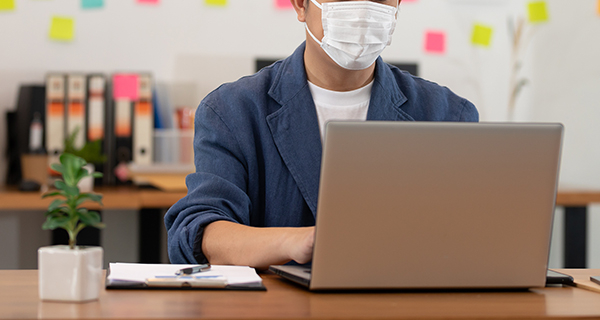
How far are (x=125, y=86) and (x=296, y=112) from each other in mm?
1455

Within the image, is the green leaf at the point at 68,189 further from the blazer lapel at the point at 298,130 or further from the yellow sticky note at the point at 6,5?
the yellow sticky note at the point at 6,5

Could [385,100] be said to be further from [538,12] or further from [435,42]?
[538,12]

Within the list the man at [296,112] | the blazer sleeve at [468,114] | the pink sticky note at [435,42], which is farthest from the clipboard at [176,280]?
the pink sticky note at [435,42]

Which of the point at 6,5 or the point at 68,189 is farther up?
the point at 6,5

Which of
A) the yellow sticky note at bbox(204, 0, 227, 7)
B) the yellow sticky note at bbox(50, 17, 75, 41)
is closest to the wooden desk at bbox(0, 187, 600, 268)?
the yellow sticky note at bbox(50, 17, 75, 41)

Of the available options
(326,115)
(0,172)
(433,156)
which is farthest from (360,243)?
(0,172)

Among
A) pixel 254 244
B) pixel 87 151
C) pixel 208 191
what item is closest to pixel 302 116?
pixel 208 191

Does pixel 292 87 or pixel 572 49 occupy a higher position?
pixel 572 49

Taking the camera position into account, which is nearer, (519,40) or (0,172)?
(0,172)

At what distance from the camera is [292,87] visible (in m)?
1.18

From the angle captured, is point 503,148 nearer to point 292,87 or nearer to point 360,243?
point 360,243

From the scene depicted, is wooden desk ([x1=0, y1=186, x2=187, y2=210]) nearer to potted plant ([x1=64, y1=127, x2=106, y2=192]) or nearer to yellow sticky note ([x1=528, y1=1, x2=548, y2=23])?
potted plant ([x1=64, y1=127, x2=106, y2=192])

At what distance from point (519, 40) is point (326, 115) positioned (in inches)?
79.1

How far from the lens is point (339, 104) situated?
1.20 m
